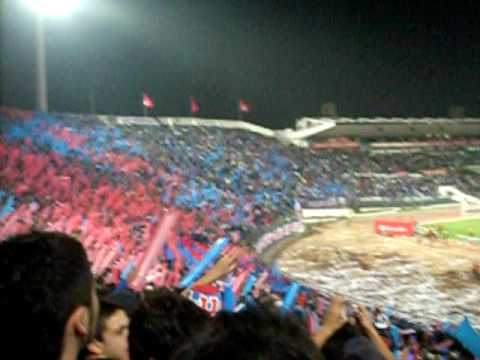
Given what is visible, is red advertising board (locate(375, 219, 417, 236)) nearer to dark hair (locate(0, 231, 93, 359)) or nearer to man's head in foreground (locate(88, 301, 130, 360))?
man's head in foreground (locate(88, 301, 130, 360))

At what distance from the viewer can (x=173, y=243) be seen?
5.71 m

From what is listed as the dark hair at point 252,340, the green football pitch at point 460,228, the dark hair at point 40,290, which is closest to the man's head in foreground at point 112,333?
the dark hair at point 40,290

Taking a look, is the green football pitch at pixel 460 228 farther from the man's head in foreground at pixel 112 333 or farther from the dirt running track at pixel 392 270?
the man's head in foreground at pixel 112 333

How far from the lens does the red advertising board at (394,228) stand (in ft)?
45.1

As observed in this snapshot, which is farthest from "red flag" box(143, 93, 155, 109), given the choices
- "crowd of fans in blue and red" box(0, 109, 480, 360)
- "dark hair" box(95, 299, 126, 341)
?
"dark hair" box(95, 299, 126, 341)

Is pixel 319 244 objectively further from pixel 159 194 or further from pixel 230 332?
pixel 230 332

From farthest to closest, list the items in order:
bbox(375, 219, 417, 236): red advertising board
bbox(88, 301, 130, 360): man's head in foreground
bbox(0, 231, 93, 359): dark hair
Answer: bbox(375, 219, 417, 236): red advertising board → bbox(88, 301, 130, 360): man's head in foreground → bbox(0, 231, 93, 359): dark hair

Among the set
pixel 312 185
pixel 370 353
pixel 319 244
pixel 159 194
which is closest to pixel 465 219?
pixel 312 185

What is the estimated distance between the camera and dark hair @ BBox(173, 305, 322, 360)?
67cm

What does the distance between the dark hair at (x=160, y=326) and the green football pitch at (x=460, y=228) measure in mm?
13349

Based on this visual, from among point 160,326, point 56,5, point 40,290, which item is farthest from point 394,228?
point 40,290

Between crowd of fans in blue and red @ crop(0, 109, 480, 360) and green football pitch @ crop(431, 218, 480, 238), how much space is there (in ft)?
5.27

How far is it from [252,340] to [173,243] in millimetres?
5096

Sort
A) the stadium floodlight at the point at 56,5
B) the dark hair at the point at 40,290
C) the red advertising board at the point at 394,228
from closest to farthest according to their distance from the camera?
the dark hair at the point at 40,290 → the stadium floodlight at the point at 56,5 → the red advertising board at the point at 394,228
